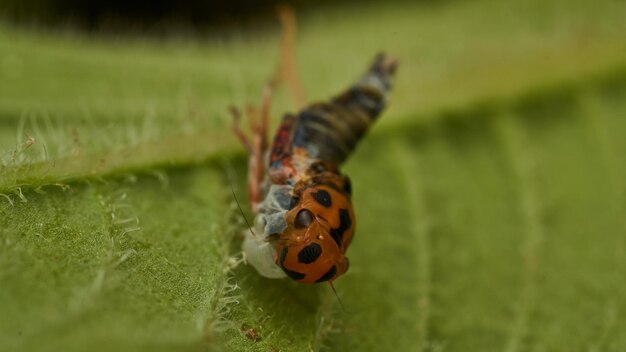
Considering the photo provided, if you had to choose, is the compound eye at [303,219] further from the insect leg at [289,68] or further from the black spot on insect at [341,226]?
the insect leg at [289,68]

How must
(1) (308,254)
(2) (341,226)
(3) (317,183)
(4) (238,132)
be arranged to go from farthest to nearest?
1. (4) (238,132)
2. (3) (317,183)
3. (2) (341,226)
4. (1) (308,254)

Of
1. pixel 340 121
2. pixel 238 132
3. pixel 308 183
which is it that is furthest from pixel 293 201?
pixel 238 132

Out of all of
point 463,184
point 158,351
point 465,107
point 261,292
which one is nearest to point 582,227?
point 463,184

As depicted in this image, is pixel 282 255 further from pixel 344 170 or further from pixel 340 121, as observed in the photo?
pixel 344 170

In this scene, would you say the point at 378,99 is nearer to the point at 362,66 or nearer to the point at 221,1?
the point at 362,66

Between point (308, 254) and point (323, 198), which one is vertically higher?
point (323, 198)

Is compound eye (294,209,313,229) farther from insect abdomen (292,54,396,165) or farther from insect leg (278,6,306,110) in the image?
insect leg (278,6,306,110)

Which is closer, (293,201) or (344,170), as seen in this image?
(293,201)
